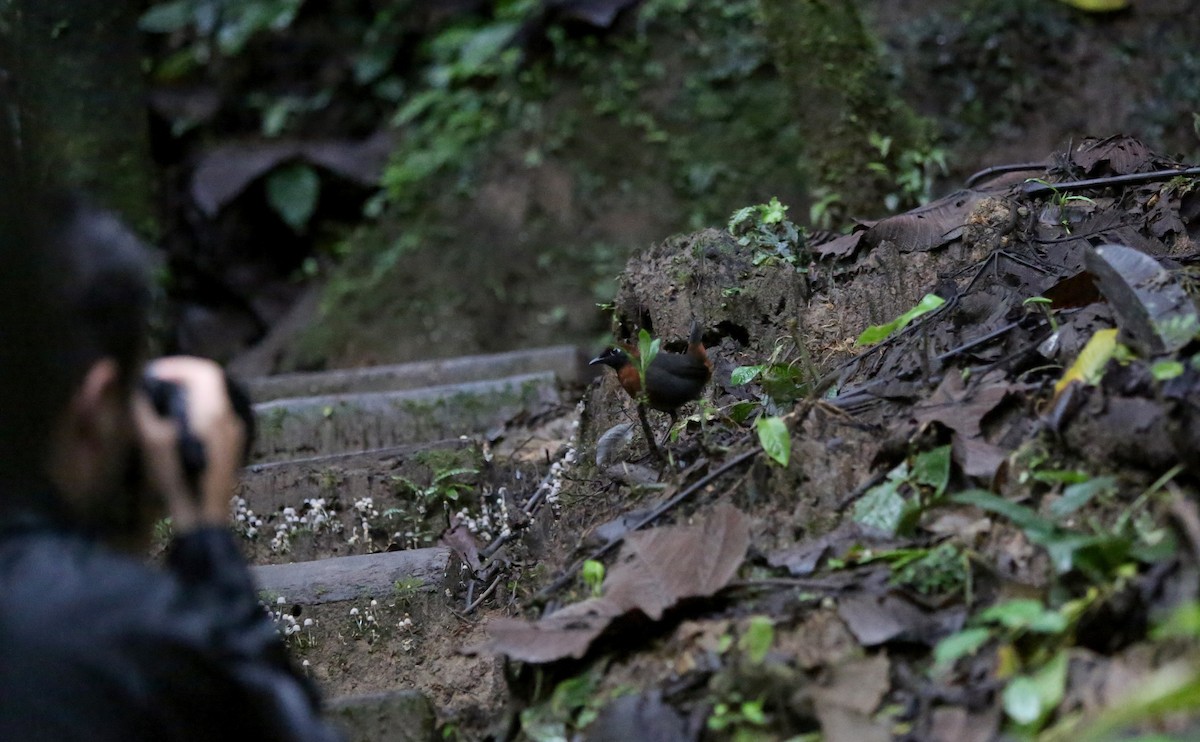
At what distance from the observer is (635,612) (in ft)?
8.09

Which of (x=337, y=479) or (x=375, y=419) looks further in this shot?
(x=375, y=419)

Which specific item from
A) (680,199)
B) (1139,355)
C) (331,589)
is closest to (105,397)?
(331,589)

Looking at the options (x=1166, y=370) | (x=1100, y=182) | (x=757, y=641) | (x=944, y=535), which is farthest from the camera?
(x=1100, y=182)

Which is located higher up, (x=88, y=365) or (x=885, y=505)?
(x=88, y=365)

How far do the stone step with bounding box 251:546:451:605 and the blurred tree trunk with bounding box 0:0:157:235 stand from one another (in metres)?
2.98

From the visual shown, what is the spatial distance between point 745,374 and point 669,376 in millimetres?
237

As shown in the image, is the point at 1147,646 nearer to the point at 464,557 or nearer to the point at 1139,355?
the point at 1139,355

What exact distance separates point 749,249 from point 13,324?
8.61 ft

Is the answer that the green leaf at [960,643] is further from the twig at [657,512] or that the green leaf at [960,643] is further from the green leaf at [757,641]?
the twig at [657,512]

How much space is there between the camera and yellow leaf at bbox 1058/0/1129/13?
7230 millimetres

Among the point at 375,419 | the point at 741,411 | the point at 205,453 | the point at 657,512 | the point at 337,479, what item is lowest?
the point at 375,419

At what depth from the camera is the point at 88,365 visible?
1.91 m

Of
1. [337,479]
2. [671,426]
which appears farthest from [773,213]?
[337,479]

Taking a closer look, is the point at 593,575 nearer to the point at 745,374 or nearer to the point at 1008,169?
the point at 745,374
